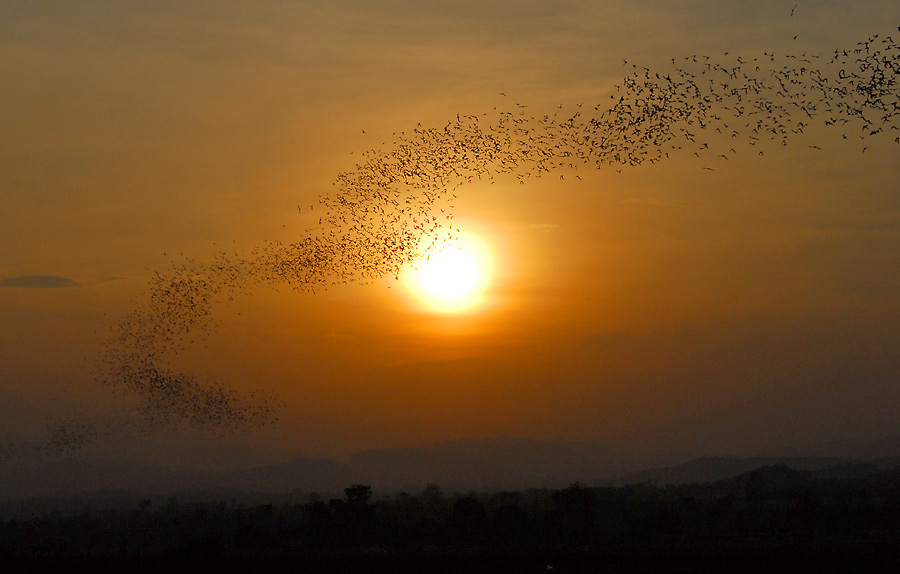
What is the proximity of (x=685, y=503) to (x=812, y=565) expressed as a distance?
300ft

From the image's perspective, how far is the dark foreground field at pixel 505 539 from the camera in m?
80.9

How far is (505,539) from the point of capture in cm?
11650

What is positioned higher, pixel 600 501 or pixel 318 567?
pixel 600 501

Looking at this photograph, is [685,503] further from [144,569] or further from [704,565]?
[144,569]

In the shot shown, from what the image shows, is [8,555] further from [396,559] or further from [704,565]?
[704,565]

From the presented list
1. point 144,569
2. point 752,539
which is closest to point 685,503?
point 752,539

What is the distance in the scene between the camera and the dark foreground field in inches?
3187

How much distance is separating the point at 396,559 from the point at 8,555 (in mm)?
31526

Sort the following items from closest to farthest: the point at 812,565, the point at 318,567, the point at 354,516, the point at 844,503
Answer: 1. the point at 812,565
2. the point at 318,567
3. the point at 354,516
4. the point at 844,503

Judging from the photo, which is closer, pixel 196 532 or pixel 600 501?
pixel 196 532

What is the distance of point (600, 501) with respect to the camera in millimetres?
190250

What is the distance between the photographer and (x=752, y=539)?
4451 inches

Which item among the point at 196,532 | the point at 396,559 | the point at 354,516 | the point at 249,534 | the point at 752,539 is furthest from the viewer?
the point at 196,532

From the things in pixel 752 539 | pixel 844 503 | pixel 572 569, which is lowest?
pixel 572 569
